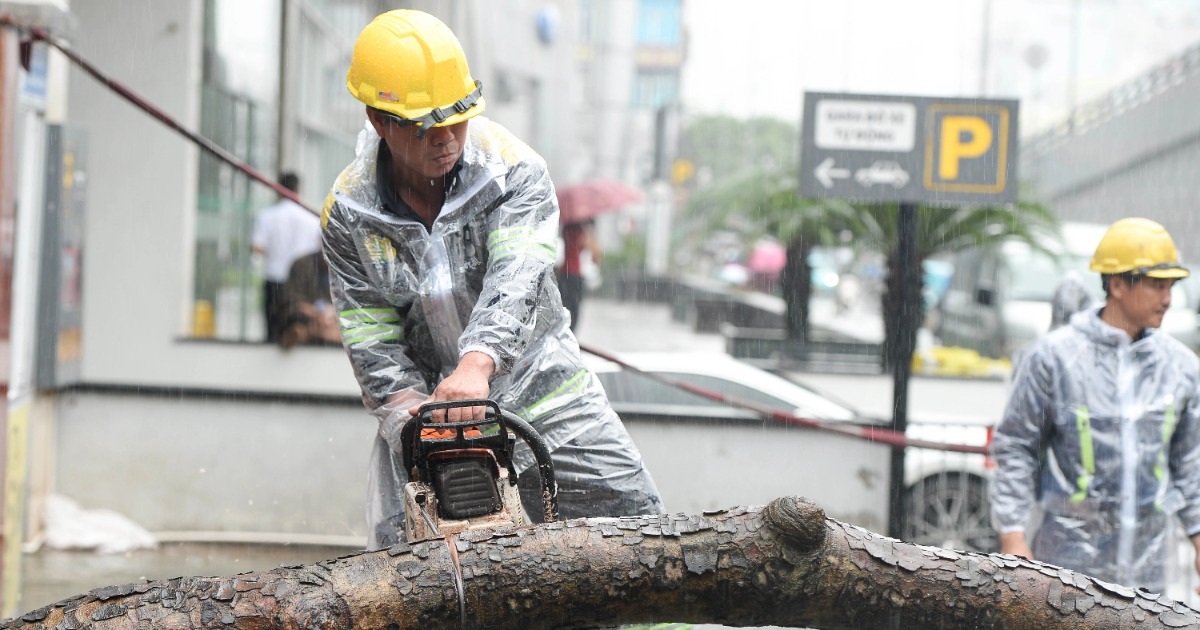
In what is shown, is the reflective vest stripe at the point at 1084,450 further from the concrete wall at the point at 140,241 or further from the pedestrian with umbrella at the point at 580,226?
the pedestrian with umbrella at the point at 580,226

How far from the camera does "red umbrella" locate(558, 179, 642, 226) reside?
38.6 ft

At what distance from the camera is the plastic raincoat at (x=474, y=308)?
331 cm

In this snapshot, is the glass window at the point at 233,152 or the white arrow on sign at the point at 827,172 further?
the glass window at the point at 233,152

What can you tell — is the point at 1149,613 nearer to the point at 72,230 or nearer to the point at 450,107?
the point at 450,107

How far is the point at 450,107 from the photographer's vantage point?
3127 mm

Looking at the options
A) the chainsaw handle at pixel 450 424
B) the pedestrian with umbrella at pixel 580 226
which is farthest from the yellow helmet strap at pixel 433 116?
the pedestrian with umbrella at pixel 580 226

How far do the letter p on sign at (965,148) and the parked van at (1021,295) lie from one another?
366 inches

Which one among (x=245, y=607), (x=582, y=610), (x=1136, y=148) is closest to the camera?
(x=245, y=607)

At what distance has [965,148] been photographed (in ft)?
20.3

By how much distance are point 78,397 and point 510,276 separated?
488 centimetres

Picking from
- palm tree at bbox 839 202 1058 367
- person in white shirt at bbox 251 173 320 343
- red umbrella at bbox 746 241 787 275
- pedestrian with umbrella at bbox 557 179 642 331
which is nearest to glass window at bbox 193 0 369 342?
person in white shirt at bbox 251 173 320 343

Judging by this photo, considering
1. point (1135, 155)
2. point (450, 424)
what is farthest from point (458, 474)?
point (1135, 155)

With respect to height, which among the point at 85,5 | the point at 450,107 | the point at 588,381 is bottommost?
the point at 588,381

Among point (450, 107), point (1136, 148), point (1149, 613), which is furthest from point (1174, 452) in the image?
point (1136, 148)
